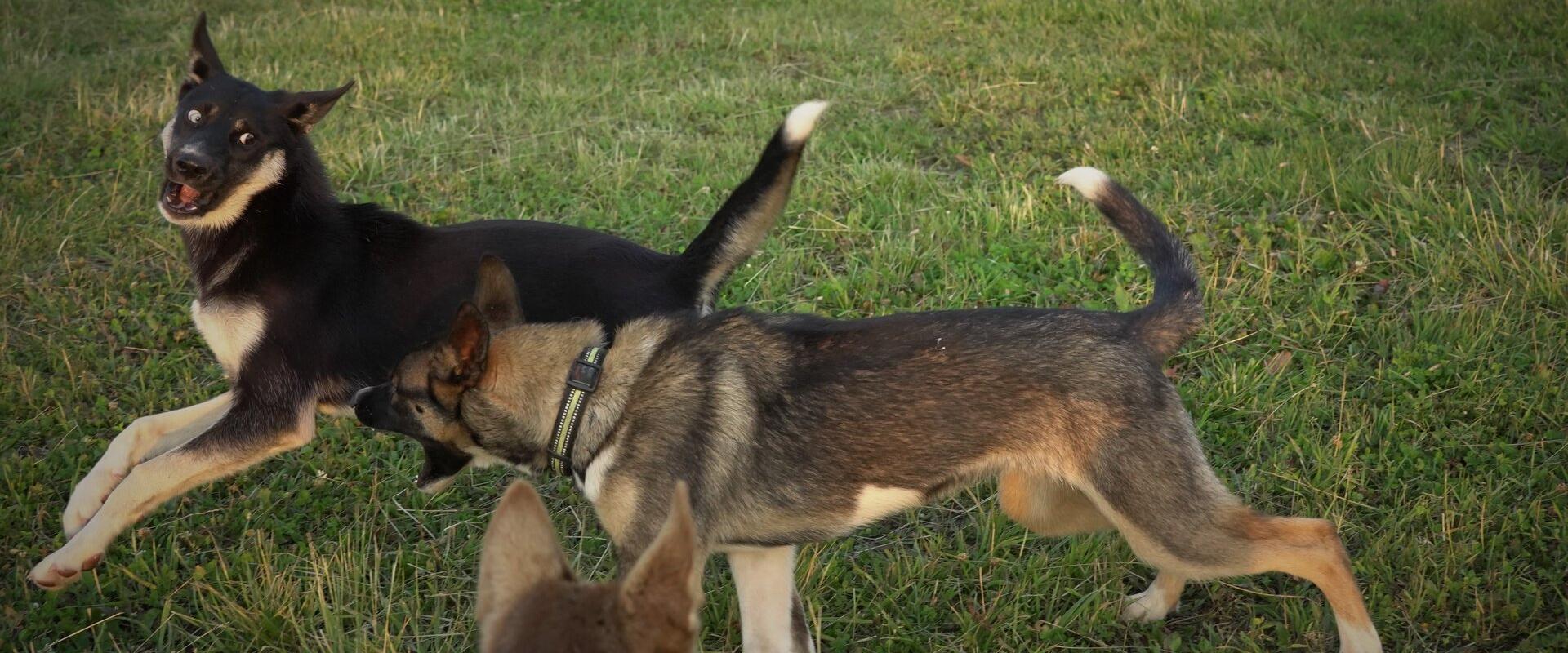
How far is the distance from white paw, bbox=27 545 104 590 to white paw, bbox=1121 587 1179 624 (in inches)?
146

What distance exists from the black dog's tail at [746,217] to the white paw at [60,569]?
2.38 m

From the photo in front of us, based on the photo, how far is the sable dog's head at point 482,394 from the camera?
11.8 feet

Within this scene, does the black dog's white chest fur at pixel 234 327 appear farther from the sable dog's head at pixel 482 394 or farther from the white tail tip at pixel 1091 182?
the white tail tip at pixel 1091 182

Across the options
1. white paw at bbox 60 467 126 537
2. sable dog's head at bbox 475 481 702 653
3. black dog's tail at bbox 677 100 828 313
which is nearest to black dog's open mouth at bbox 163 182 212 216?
white paw at bbox 60 467 126 537

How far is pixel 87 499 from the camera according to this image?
4340 mm

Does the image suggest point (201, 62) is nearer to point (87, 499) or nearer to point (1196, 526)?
point (87, 499)

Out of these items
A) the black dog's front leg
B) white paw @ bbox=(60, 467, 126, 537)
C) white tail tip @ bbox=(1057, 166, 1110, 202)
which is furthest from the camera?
white paw @ bbox=(60, 467, 126, 537)

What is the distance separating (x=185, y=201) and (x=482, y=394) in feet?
6.27

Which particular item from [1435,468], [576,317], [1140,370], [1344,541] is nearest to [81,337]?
[576,317]

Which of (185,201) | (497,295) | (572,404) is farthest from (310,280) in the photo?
(572,404)

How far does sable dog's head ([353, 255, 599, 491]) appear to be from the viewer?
361 centimetres

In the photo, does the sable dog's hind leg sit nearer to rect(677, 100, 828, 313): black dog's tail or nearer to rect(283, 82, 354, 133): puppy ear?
rect(677, 100, 828, 313): black dog's tail

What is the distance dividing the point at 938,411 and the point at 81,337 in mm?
4424

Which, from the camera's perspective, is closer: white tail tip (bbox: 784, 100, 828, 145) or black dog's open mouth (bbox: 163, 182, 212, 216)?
white tail tip (bbox: 784, 100, 828, 145)
